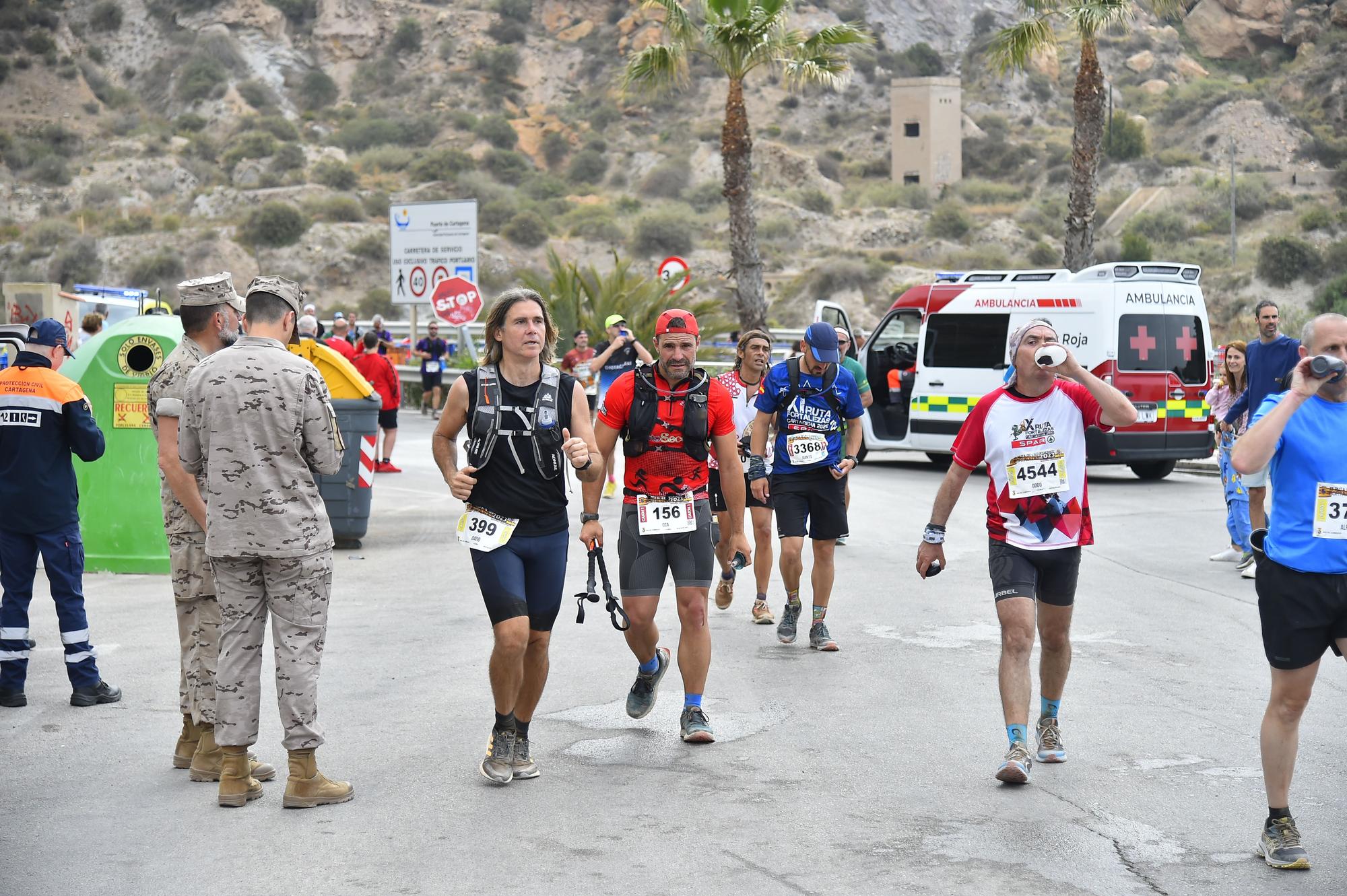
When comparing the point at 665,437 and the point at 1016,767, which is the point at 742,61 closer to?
the point at 665,437

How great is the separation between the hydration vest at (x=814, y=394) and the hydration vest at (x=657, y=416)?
2.23 metres

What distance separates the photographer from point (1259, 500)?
9.98 metres

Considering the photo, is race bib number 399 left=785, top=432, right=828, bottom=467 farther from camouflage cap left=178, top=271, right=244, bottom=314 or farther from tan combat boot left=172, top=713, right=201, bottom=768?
tan combat boot left=172, top=713, right=201, bottom=768

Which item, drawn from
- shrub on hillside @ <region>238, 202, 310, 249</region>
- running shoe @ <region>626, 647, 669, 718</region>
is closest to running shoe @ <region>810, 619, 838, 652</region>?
running shoe @ <region>626, 647, 669, 718</region>

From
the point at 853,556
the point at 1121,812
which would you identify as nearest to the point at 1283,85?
the point at 853,556

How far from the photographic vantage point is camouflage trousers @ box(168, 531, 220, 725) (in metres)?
5.96

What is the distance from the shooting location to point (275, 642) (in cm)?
553

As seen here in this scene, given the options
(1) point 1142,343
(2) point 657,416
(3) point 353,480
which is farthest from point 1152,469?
(2) point 657,416

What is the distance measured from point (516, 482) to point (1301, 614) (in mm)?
2940

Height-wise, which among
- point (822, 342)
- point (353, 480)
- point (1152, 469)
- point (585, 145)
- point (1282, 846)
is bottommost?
point (1152, 469)

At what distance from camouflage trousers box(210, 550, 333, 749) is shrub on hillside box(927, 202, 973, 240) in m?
61.7

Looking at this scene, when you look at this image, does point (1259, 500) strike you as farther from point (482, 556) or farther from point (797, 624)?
point (482, 556)

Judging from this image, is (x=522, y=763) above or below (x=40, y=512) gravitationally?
below

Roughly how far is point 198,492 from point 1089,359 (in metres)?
13.9
